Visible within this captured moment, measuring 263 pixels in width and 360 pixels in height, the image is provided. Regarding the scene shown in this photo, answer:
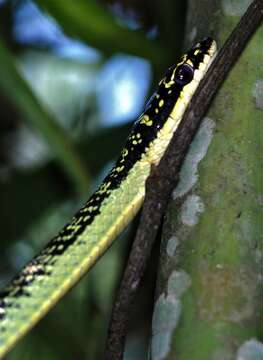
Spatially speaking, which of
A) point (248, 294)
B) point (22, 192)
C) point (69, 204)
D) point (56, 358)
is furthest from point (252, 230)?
point (69, 204)

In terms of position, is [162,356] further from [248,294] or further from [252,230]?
[252,230]

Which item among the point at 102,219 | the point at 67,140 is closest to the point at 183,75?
the point at 102,219

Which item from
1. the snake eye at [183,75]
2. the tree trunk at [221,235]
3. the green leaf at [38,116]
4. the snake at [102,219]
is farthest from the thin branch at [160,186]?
the green leaf at [38,116]

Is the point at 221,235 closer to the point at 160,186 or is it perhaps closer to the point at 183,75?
the point at 160,186

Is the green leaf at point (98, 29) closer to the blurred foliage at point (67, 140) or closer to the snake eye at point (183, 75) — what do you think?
the blurred foliage at point (67, 140)

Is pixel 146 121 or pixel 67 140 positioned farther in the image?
pixel 67 140
